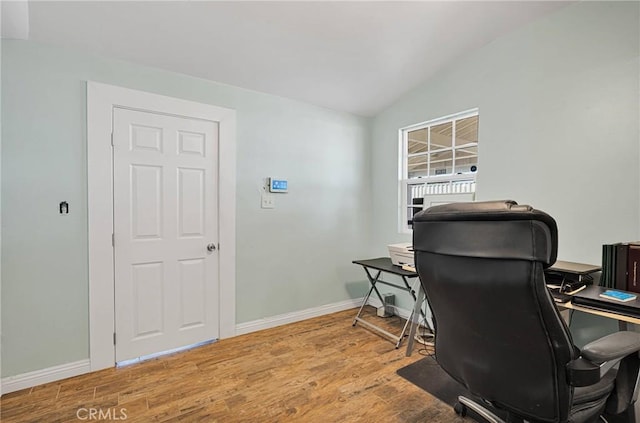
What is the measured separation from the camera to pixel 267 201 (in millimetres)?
3166

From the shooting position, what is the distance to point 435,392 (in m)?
2.11

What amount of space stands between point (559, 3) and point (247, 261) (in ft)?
10.7

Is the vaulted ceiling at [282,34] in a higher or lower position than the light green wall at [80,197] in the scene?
higher

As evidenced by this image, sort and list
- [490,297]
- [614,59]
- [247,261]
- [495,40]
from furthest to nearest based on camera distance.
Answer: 1. [247,261]
2. [495,40]
3. [614,59]
4. [490,297]

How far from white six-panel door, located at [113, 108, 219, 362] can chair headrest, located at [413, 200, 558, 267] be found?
2197 mm

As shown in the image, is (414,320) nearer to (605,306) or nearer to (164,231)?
(605,306)

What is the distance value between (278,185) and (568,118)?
247 cm

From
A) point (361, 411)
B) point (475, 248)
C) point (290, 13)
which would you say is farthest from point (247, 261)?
point (475, 248)

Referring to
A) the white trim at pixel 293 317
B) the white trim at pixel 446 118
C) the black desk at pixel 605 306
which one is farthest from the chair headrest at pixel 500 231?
the white trim at pixel 293 317

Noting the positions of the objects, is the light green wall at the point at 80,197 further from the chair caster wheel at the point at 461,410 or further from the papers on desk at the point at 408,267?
the chair caster wheel at the point at 461,410

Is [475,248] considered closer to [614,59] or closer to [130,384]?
[614,59]

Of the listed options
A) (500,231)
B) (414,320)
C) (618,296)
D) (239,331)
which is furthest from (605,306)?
(239,331)

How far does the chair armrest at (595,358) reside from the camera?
107cm

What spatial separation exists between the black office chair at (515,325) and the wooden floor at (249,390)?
85cm
